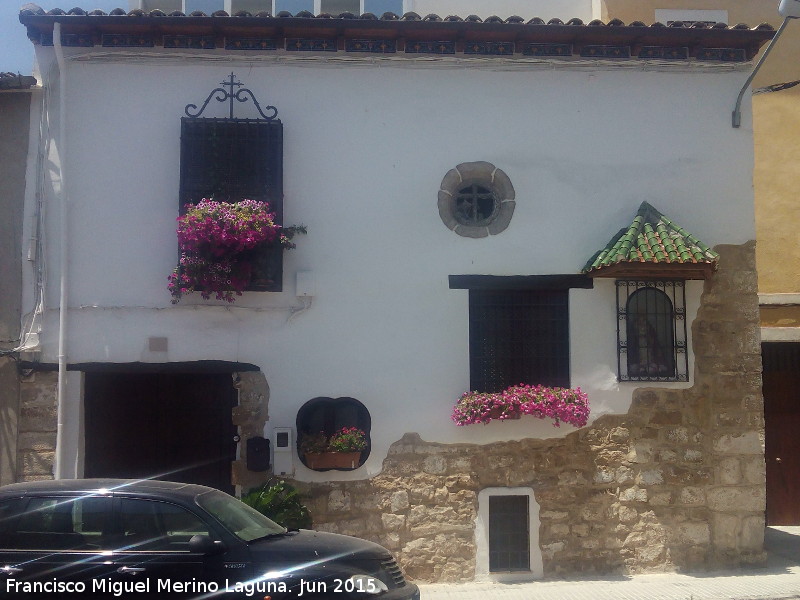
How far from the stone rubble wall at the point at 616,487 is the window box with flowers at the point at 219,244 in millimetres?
2410

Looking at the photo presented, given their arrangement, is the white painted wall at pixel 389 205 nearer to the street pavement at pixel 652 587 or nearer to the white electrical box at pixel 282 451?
the white electrical box at pixel 282 451

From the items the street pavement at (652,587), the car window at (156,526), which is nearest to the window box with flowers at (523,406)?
the street pavement at (652,587)

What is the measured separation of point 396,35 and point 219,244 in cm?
314

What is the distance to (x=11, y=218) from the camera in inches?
367

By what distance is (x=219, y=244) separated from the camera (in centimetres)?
888

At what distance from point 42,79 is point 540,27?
18.6 ft

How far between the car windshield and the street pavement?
8.41 ft

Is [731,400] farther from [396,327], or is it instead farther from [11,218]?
[11,218]

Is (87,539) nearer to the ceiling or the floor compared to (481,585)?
nearer to the ceiling

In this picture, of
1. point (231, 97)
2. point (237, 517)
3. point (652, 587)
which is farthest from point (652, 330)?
point (231, 97)

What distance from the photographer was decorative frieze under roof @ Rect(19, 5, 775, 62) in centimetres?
941

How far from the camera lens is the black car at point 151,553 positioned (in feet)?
19.5

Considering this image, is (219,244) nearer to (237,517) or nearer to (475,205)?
(475,205)

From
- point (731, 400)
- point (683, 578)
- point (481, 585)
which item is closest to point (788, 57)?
point (731, 400)
